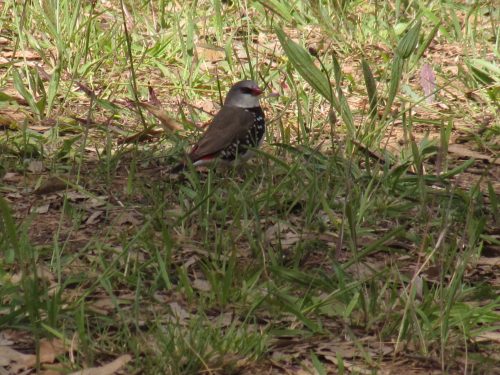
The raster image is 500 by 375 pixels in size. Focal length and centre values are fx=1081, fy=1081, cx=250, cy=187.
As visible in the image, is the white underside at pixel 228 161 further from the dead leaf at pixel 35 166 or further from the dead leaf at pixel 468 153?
the dead leaf at pixel 468 153

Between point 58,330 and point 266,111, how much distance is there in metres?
3.59

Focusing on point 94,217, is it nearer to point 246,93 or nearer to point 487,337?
point 246,93

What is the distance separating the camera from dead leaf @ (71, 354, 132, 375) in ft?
11.6

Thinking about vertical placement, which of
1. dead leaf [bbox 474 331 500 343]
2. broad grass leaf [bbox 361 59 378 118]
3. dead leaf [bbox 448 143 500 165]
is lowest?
dead leaf [bbox 474 331 500 343]

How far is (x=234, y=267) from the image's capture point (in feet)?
13.9

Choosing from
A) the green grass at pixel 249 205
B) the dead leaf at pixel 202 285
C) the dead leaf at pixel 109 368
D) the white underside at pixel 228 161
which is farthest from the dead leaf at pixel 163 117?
the dead leaf at pixel 109 368

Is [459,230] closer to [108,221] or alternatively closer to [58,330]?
[108,221]

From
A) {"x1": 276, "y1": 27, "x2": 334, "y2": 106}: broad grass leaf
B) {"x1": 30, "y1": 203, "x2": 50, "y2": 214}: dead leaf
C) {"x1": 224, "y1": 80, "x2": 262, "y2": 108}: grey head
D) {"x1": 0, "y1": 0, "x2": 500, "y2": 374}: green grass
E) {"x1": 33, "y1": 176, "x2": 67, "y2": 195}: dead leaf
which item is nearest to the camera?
{"x1": 0, "y1": 0, "x2": 500, "y2": 374}: green grass

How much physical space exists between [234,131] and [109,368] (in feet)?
9.31

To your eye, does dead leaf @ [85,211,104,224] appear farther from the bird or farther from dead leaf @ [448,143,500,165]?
dead leaf @ [448,143,500,165]

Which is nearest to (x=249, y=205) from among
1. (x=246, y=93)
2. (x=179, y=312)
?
(x=179, y=312)

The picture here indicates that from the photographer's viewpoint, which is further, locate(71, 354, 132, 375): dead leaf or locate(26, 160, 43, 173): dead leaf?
locate(26, 160, 43, 173): dead leaf

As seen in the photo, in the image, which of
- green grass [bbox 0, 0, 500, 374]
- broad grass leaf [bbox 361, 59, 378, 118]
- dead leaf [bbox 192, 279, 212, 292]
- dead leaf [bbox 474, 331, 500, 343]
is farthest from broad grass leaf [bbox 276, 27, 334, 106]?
dead leaf [bbox 474, 331, 500, 343]

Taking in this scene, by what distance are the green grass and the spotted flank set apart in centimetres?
10
